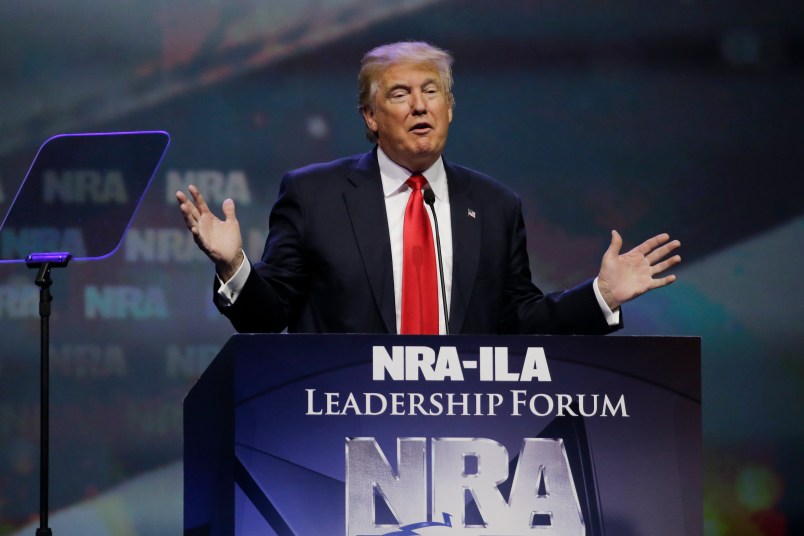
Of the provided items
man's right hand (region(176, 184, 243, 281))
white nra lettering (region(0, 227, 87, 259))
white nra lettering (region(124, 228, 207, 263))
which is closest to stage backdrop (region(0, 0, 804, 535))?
white nra lettering (region(124, 228, 207, 263))

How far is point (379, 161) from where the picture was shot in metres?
2.73

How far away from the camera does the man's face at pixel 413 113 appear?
264 centimetres

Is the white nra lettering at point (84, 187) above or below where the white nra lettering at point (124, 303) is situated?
above

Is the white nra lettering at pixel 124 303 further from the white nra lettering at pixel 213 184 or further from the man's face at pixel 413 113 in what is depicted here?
the man's face at pixel 413 113

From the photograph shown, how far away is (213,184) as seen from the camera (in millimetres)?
4051

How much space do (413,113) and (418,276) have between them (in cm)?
41

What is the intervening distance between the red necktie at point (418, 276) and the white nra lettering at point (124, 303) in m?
1.75

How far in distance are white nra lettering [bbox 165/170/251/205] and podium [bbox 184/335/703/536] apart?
2266 millimetres

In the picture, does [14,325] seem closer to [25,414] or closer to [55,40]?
[25,414]

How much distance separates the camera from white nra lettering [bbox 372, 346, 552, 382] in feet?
5.95

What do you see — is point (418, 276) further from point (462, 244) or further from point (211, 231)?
point (211, 231)

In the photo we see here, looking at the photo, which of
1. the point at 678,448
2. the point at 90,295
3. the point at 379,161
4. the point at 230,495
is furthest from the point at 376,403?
the point at 90,295

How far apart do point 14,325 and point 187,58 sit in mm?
1150

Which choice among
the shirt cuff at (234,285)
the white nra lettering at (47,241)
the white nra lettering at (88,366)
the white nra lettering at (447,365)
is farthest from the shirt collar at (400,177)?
the white nra lettering at (88,366)
